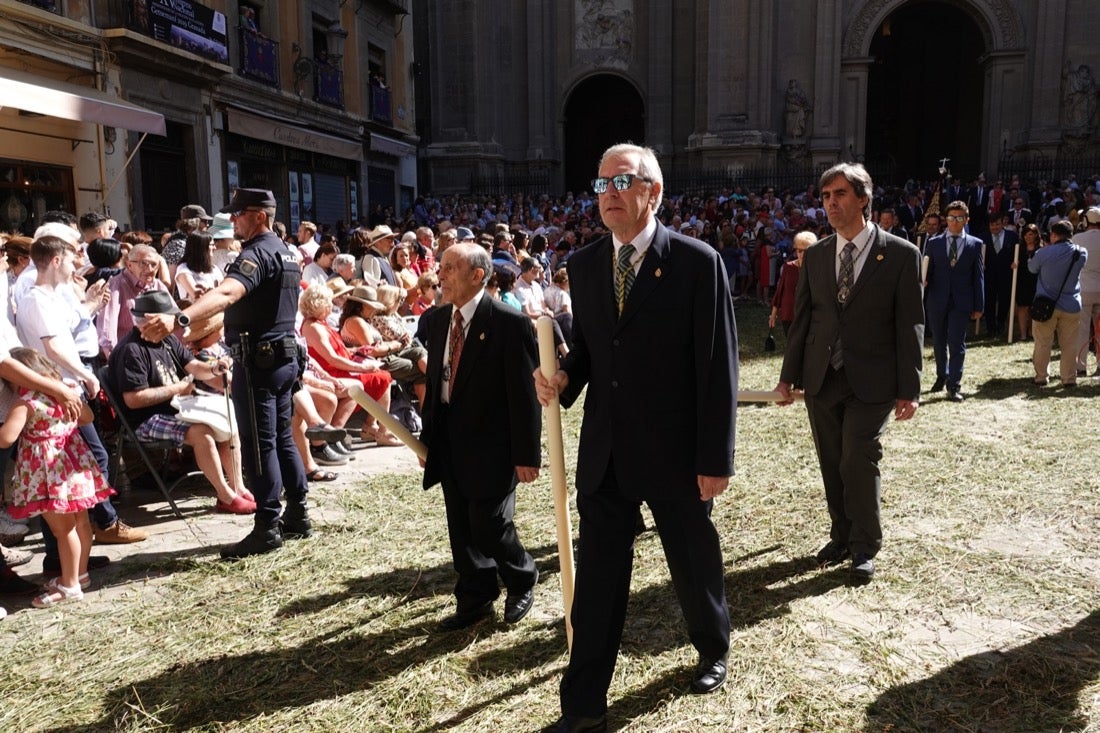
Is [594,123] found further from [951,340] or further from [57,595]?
[57,595]

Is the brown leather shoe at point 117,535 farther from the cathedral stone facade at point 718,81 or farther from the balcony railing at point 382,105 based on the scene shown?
the cathedral stone facade at point 718,81

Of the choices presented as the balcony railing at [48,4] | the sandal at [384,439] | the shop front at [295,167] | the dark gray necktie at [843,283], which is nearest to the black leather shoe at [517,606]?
the dark gray necktie at [843,283]

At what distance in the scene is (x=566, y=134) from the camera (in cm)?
3478

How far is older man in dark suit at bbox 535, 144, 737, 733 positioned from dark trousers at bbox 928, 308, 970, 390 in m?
7.09

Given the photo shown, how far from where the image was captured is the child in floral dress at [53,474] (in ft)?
14.3

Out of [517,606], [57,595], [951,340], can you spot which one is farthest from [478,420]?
[951,340]

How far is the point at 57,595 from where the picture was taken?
4.55 meters

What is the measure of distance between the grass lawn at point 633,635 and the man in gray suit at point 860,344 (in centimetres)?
54

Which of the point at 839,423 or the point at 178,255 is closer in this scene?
the point at 839,423

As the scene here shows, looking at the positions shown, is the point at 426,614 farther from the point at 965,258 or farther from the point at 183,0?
the point at 183,0

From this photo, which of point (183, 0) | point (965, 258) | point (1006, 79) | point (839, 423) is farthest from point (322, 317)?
point (1006, 79)

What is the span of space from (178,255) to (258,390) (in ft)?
18.1

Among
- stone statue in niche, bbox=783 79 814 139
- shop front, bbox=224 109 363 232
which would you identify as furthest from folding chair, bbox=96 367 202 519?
stone statue in niche, bbox=783 79 814 139

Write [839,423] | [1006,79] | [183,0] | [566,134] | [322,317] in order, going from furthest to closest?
[566,134] → [1006,79] → [183,0] → [322,317] → [839,423]
